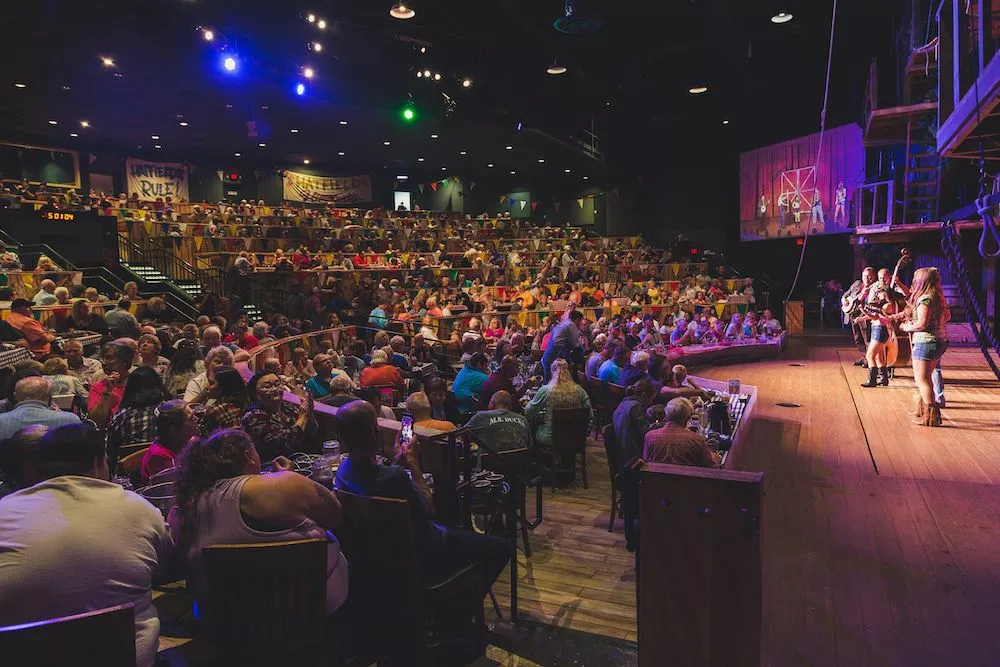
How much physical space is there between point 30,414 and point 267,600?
7.30ft

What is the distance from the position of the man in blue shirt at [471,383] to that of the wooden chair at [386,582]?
3.38 meters

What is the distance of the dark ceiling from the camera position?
434 inches

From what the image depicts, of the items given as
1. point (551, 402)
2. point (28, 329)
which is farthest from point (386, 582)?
point (28, 329)

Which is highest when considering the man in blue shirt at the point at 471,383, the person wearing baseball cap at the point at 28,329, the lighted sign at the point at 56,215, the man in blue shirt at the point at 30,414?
the lighted sign at the point at 56,215

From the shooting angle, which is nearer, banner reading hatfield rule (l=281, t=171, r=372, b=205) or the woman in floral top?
the woman in floral top

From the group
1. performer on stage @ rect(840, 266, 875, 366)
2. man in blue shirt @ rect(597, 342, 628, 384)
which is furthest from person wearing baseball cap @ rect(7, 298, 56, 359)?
performer on stage @ rect(840, 266, 875, 366)

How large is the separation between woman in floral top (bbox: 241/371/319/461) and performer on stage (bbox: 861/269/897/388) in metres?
6.69

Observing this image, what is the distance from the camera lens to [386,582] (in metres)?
2.29

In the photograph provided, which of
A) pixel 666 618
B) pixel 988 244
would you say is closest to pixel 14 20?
pixel 666 618

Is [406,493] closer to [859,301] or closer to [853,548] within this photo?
[853,548]

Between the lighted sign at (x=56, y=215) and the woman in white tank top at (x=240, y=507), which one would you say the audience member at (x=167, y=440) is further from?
the lighted sign at (x=56, y=215)

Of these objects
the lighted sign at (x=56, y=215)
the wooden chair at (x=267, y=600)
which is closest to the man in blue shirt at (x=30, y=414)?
the wooden chair at (x=267, y=600)

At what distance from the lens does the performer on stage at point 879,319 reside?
7379 mm

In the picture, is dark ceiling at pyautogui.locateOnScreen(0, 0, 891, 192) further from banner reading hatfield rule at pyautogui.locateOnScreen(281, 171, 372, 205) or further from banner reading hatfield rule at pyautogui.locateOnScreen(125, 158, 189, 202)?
banner reading hatfield rule at pyautogui.locateOnScreen(281, 171, 372, 205)
